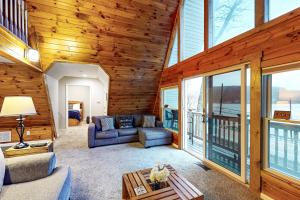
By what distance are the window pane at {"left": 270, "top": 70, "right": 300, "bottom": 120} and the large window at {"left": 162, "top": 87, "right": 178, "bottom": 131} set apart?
7.87 ft

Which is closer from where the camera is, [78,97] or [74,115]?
[74,115]

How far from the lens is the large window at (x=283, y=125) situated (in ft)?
5.81

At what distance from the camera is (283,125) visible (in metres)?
1.89

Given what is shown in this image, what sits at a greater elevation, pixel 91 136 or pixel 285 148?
pixel 285 148

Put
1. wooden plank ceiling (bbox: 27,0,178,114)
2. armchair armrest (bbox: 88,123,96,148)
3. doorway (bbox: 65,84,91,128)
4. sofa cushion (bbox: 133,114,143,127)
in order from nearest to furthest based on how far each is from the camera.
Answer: wooden plank ceiling (bbox: 27,0,178,114) → armchair armrest (bbox: 88,123,96,148) → sofa cushion (bbox: 133,114,143,127) → doorway (bbox: 65,84,91,128)

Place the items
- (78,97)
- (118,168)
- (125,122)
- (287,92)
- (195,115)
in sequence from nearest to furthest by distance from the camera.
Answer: (287,92), (118,168), (195,115), (125,122), (78,97)

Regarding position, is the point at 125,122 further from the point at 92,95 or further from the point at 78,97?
the point at 78,97

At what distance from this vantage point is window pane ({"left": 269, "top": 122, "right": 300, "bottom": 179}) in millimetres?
1797

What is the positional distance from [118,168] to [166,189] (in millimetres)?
1466

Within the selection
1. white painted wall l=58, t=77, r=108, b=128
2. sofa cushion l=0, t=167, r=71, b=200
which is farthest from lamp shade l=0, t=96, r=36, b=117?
white painted wall l=58, t=77, r=108, b=128

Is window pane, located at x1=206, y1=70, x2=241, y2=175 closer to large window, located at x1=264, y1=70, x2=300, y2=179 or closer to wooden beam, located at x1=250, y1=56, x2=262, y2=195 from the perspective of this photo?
wooden beam, located at x1=250, y1=56, x2=262, y2=195

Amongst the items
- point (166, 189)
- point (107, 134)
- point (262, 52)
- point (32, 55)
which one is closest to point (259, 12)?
point (262, 52)

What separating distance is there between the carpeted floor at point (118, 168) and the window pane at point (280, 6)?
2387 millimetres

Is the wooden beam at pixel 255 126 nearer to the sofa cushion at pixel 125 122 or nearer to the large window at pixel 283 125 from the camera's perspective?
the large window at pixel 283 125
